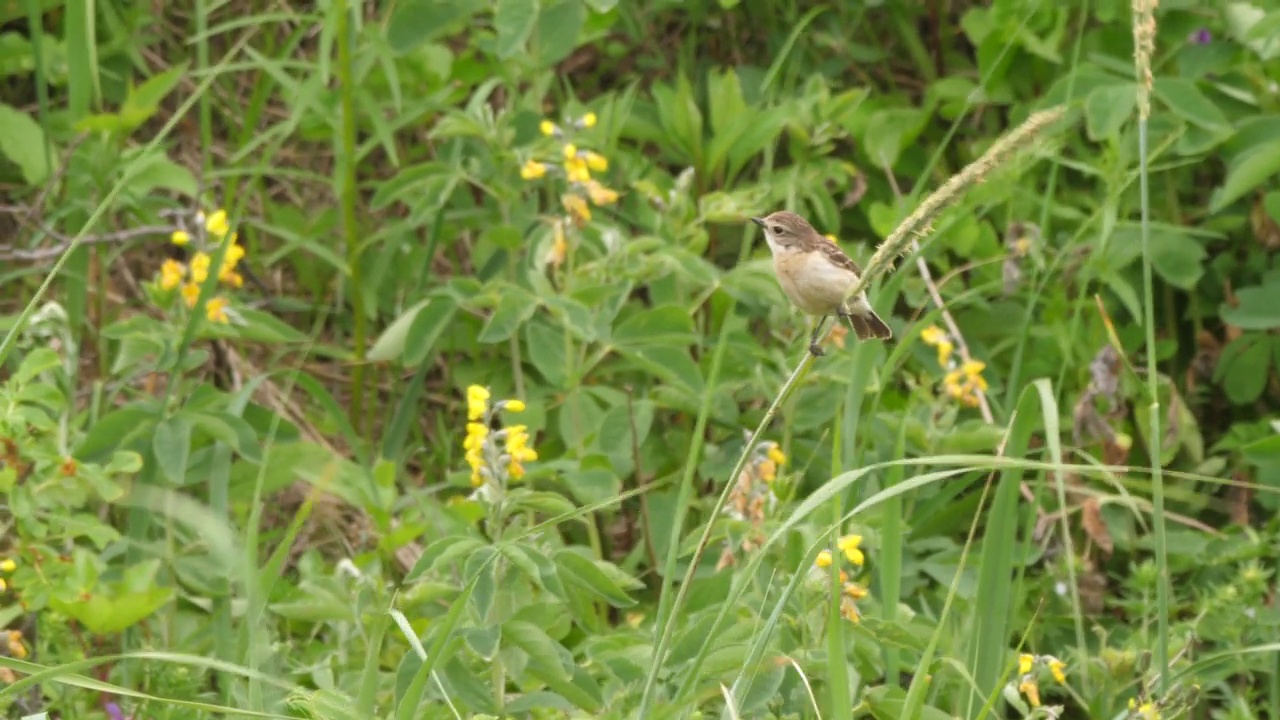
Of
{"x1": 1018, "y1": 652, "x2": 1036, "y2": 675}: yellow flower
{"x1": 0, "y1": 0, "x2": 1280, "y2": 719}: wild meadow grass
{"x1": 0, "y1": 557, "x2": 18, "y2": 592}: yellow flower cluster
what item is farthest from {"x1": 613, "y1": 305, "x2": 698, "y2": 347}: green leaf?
{"x1": 0, "y1": 557, "x2": 18, "y2": 592}: yellow flower cluster

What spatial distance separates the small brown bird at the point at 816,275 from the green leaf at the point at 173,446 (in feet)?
4.30

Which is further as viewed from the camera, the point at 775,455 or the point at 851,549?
the point at 775,455

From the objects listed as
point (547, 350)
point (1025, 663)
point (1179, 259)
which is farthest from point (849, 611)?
point (1179, 259)

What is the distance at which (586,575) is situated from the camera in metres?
3.19

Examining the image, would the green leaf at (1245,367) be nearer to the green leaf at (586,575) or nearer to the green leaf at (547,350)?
the green leaf at (547,350)

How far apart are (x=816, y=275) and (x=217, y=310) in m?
1.45

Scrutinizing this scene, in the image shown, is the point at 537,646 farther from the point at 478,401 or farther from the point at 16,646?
the point at 16,646

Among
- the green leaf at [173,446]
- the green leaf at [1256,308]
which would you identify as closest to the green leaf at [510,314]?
the green leaf at [173,446]

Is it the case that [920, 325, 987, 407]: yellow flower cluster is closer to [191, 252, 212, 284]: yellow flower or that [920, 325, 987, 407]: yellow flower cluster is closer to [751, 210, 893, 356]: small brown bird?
[751, 210, 893, 356]: small brown bird

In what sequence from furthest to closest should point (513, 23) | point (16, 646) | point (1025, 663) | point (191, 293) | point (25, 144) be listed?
point (25, 144) < point (513, 23) < point (191, 293) < point (16, 646) < point (1025, 663)

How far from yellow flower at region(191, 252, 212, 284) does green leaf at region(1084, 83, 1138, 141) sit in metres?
2.12

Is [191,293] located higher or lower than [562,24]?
lower

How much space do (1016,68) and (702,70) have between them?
101 centimetres

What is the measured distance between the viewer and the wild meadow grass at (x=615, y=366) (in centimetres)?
326
